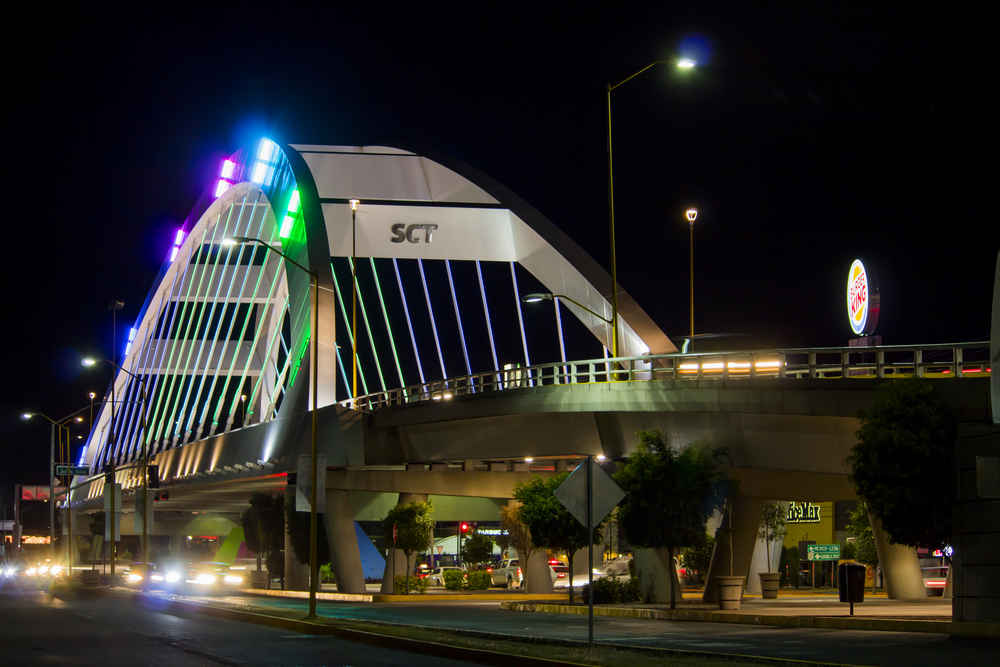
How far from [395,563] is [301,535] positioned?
4.89m

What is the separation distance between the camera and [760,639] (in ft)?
61.6

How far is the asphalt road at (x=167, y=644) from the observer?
53.2 ft

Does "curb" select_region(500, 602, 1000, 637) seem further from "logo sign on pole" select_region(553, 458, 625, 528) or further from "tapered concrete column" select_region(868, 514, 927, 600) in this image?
"tapered concrete column" select_region(868, 514, 927, 600)

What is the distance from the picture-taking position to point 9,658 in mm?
16656

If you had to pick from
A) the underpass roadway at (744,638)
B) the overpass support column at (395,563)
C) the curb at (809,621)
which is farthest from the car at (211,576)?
the curb at (809,621)

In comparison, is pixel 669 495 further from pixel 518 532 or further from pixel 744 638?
pixel 518 532

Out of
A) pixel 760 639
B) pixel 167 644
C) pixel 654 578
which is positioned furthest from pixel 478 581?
pixel 760 639

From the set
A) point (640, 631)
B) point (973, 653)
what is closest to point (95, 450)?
point (640, 631)

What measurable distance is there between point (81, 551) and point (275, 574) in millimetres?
89354

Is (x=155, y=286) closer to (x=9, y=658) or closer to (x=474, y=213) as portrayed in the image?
(x=474, y=213)

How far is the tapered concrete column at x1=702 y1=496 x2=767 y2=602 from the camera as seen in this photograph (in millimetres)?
34250

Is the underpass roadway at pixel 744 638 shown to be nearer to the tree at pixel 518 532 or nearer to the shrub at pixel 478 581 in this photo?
the tree at pixel 518 532

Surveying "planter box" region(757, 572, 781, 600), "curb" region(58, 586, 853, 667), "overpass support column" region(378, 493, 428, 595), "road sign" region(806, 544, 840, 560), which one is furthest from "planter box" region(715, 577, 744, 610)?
"overpass support column" region(378, 493, 428, 595)

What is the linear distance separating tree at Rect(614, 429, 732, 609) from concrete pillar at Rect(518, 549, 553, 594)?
1644 cm
